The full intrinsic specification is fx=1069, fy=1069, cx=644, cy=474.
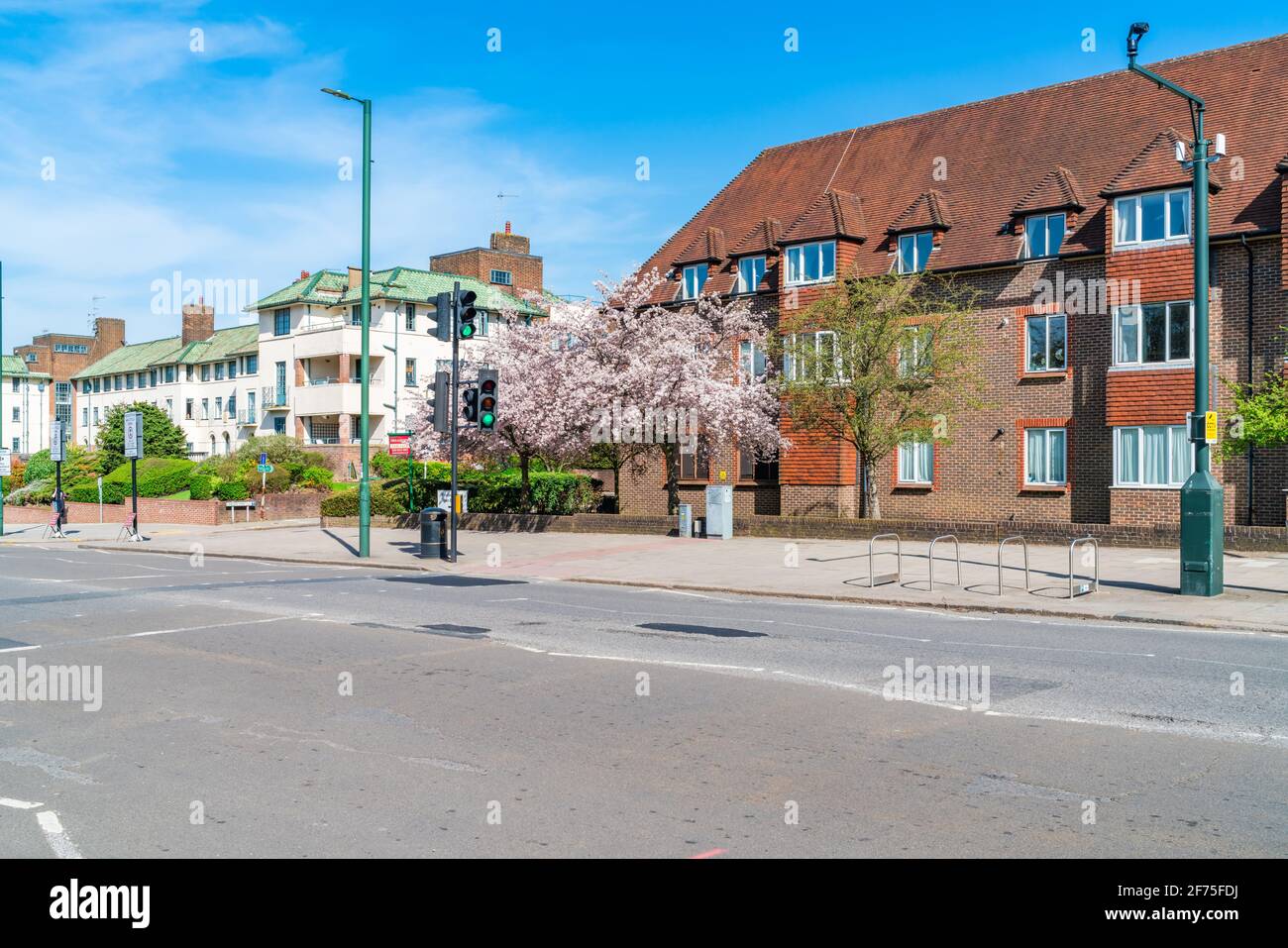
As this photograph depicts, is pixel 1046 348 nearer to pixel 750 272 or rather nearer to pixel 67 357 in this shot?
pixel 750 272

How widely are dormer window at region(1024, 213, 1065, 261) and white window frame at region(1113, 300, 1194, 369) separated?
3036mm

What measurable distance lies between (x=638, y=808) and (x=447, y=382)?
1864 centimetres

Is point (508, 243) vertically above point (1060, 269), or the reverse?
point (508, 243)

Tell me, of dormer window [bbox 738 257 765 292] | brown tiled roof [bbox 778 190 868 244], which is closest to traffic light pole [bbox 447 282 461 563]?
brown tiled roof [bbox 778 190 868 244]

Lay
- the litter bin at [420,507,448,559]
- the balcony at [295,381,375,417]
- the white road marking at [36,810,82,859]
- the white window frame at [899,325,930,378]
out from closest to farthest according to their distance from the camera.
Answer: the white road marking at [36,810,82,859] < the litter bin at [420,507,448,559] < the white window frame at [899,325,930,378] < the balcony at [295,381,375,417]

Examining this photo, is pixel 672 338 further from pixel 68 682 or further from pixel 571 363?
pixel 68 682

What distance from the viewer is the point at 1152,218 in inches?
1137

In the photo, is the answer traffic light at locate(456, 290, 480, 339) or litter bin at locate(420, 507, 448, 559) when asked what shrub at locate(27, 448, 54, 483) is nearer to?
litter bin at locate(420, 507, 448, 559)

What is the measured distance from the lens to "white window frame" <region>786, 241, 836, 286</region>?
35.2 meters

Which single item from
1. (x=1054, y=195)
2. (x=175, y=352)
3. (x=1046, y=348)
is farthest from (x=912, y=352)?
(x=175, y=352)

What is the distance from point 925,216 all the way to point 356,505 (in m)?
22.8

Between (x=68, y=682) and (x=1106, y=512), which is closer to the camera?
(x=68, y=682)
